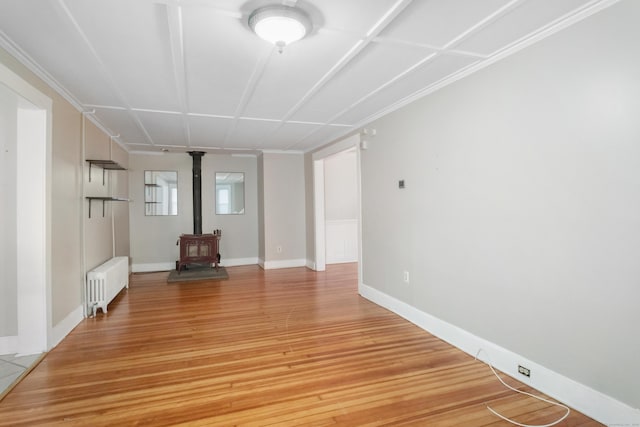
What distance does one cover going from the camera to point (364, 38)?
218cm

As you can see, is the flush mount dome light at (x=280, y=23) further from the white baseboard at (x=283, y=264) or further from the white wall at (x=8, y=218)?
the white baseboard at (x=283, y=264)

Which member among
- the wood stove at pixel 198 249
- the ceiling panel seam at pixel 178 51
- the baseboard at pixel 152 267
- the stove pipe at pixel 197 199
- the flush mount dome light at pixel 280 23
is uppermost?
the ceiling panel seam at pixel 178 51

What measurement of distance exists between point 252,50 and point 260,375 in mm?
2339

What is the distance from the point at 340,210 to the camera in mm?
7289

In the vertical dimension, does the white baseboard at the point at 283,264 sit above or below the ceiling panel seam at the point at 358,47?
below

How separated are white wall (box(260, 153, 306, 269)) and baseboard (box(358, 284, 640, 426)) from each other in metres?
3.67

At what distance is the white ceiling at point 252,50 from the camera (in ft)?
6.09

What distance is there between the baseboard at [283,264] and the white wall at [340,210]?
56cm

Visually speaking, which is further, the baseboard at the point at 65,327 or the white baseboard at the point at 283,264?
the white baseboard at the point at 283,264

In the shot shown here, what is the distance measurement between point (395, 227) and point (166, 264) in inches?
199

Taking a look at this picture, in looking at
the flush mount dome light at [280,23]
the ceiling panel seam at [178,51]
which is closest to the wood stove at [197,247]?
the ceiling panel seam at [178,51]

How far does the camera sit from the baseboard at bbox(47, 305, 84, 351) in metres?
2.92

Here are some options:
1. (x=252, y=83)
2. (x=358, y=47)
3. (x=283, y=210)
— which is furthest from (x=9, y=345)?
(x=283, y=210)

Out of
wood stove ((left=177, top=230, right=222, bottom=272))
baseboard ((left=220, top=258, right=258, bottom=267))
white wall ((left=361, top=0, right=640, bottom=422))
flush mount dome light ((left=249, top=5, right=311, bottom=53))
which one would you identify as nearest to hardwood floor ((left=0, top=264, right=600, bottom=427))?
white wall ((left=361, top=0, right=640, bottom=422))
